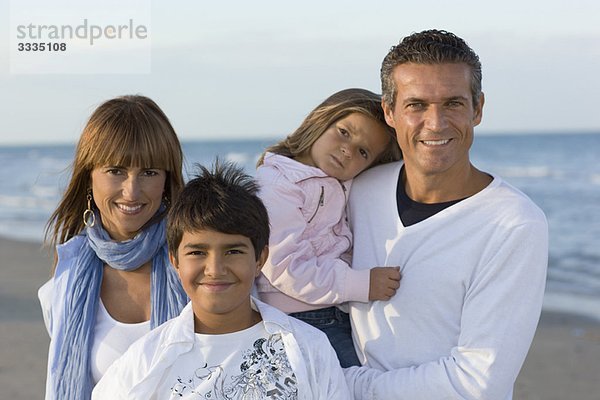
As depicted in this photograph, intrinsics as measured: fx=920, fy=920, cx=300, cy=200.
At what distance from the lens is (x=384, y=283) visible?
3410 mm

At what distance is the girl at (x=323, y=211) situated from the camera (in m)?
3.57

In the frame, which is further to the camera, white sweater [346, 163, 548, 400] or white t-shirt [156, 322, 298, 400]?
white sweater [346, 163, 548, 400]

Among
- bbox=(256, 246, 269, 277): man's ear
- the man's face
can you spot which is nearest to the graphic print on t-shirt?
bbox=(256, 246, 269, 277): man's ear

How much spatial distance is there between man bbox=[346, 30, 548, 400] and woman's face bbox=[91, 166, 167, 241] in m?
0.88

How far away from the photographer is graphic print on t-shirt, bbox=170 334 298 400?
9.94 ft

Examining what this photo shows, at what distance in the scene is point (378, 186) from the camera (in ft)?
12.2

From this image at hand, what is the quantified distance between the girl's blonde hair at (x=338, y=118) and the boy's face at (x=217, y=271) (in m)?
0.91

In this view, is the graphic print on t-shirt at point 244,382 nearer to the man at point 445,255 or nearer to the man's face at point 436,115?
the man at point 445,255

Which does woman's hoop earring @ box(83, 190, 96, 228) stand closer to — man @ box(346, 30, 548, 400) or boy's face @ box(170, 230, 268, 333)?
boy's face @ box(170, 230, 268, 333)

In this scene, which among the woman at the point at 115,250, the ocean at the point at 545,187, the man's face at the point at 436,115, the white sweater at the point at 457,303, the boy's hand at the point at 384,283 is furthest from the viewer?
the ocean at the point at 545,187

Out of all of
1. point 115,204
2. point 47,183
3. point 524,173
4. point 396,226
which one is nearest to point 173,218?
point 115,204

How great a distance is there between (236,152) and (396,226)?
40822 mm

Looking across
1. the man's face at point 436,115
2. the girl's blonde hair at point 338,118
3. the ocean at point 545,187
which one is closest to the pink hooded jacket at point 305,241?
the girl's blonde hair at point 338,118

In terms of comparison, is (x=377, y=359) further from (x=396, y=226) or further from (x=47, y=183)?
(x=47, y=183)
